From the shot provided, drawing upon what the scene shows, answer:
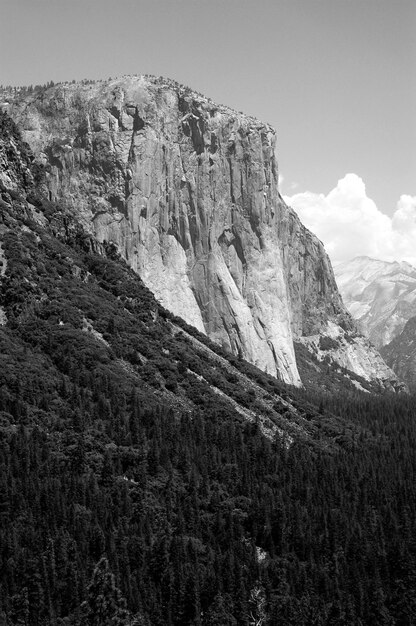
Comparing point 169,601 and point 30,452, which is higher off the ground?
point 30,452

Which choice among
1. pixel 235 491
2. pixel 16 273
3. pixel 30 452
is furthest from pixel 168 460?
pixel 16 273

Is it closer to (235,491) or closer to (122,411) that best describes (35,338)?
(122,411)

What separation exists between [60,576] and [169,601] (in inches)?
438

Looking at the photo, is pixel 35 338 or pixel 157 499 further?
pixel 35 338

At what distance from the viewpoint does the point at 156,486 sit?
128m

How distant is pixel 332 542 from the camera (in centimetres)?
12519

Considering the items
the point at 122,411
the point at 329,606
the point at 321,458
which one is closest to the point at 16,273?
the point at 122,411

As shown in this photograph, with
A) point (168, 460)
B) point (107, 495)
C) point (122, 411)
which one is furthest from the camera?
point (122, 411)

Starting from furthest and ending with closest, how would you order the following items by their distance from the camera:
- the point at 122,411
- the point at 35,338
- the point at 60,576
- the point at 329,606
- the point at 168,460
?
the point at 35,338 < the point at 122,411 < the point at 168,460 < the point at 329,606 < the point at 60,576

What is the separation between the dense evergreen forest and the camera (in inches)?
3976

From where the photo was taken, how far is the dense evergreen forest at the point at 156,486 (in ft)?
331

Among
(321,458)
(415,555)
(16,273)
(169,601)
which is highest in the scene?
(16,273)

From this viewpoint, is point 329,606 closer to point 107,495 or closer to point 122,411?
point 107,495

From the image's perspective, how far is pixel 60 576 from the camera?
98688 mm
